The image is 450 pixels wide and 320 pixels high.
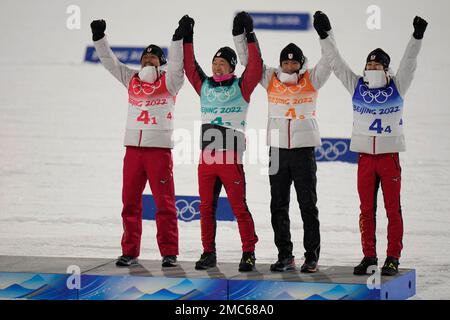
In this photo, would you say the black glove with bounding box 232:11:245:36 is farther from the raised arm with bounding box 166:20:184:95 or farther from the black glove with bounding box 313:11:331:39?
the black glove with bounding box 313:11:331:39

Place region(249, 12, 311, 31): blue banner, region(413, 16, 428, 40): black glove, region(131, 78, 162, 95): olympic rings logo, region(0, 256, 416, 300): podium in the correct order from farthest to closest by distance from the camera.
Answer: region(249, 12, 311, 31): blue banner
region(131, 78, 162, 95): olympic rings logo
region(413, 16, 428, 40): black glove
region(0, 256, 416, 300): podium

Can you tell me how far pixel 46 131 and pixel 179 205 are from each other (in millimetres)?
1300

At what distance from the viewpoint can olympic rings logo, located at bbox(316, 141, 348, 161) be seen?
7.76m

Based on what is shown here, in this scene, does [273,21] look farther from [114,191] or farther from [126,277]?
[126,277]

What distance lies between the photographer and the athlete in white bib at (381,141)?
580 centimetres

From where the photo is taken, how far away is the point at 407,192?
746 cm

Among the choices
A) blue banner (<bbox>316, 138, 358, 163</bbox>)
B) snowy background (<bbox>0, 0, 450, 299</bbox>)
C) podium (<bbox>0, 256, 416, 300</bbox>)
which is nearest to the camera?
podium (<bbox>0, 256, 416, 300</bbox>)

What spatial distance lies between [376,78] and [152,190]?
4.79 feet

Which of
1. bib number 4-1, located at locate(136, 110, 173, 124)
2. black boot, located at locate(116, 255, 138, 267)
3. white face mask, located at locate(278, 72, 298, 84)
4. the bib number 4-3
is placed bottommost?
black boot, located at locate(116, 255, 138, 267)

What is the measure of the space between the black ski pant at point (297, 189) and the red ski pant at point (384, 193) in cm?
27

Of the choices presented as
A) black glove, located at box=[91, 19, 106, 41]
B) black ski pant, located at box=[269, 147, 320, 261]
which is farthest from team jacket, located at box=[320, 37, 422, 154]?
black glove, located at box=[91, 19, 106, 41]

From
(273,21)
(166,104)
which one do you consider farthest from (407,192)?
(166,104)

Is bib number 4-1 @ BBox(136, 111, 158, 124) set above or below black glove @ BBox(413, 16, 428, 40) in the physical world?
below

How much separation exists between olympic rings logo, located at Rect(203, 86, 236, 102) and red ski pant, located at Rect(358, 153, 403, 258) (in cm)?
82
